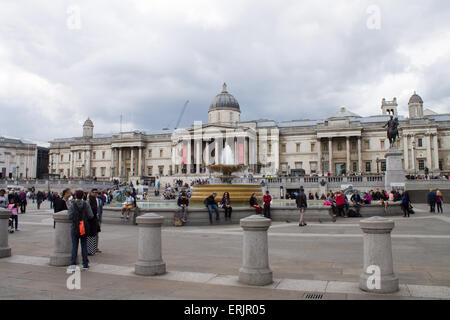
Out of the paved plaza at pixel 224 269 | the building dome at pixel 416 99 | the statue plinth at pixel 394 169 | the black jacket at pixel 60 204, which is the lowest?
the paved plaza at pixel 224 269

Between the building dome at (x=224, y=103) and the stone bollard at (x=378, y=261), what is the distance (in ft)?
248

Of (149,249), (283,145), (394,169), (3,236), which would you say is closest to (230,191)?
(3,236)

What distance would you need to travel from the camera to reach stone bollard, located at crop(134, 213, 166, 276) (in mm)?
7688

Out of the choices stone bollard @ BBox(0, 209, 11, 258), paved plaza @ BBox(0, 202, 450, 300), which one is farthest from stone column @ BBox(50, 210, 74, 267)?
stone bollard @ BBox(0, 209, 11, 258)

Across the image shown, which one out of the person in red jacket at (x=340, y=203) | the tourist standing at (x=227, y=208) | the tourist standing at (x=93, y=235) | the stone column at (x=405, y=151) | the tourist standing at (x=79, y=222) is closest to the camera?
the tourist standing at (x=79, y=222)

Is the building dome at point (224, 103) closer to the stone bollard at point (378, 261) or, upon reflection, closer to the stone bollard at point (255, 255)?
the stone bollard at point (255, 255)

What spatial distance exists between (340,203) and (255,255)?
15.4 meters

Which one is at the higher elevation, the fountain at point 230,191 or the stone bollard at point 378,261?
the fountain at point 230,191

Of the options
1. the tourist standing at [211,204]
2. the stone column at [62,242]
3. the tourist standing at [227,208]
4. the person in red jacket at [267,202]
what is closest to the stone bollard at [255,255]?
the stone column at [62,242]

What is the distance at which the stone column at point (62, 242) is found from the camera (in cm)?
884

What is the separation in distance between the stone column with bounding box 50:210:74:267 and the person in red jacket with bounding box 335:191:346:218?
51.9ft

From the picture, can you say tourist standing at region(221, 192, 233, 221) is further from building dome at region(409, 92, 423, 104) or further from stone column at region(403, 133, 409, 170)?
building dome at region(409, 92, 423, 104)

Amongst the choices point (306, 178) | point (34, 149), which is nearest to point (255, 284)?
point (306, 178)

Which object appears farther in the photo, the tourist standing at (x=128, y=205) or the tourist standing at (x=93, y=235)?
the tourist standing at (x=128, y=205)
